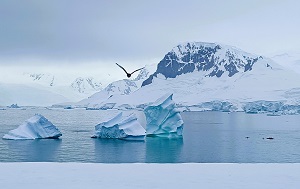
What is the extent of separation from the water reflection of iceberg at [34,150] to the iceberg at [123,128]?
16.4 ft

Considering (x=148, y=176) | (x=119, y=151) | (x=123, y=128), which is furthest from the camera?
(x=123, y=128)

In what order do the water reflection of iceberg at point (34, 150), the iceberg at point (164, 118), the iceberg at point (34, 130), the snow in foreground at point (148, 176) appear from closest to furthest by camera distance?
the snow in foreground at point (148, 176) < the water reflection of iceberg at point (34, 150) < the iceberg at point (34, 130) < the iceberg at point (164, 118)

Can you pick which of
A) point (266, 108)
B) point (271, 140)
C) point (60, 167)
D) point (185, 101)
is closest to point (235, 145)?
point (271, 140)

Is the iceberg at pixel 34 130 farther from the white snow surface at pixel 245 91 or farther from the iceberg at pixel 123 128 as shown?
the white snow surface at pixel 245 91

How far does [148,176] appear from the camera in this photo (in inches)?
458

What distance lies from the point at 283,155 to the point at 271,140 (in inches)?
473

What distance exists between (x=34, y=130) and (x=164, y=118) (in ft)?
45.7

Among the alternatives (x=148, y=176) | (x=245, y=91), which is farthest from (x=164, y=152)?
(x=245, y=91)

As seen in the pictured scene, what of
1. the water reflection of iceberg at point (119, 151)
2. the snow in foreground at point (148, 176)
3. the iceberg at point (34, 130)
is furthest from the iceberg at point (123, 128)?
the snow in foreground at point (148, 176)

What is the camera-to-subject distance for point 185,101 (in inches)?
6831

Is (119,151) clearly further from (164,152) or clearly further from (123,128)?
(123,128)

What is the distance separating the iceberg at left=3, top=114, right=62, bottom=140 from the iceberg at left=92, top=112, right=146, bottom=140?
5.20m

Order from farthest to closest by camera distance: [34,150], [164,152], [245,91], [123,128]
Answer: [245,91]
[123,128]
[164,152]
[34,150]

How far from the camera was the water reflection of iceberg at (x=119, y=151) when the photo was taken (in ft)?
93.7
